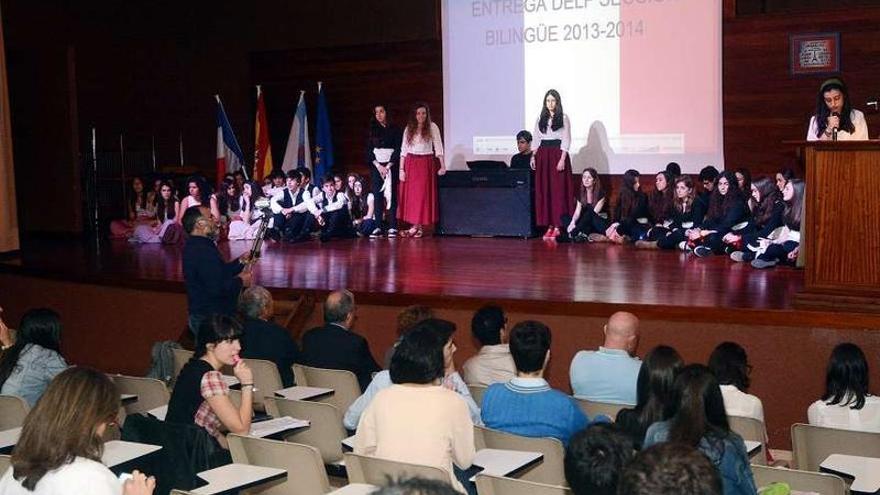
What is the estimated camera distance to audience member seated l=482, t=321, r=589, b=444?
3.57 m

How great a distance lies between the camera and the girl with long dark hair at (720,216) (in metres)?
8.62

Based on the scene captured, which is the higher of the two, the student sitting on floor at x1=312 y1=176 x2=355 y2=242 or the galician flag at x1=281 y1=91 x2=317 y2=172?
the galician flag at x1=281 y1=91 x2=317 y2=172

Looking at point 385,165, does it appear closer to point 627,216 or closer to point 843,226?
point 627,216

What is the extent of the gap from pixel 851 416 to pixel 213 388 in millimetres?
2346

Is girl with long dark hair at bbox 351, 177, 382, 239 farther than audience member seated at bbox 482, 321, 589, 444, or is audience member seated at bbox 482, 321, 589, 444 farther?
girl with long dark hair at bbox 351, 177, 382, 239

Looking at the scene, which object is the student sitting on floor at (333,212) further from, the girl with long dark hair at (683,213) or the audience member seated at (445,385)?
the audience member seated at (445,385)

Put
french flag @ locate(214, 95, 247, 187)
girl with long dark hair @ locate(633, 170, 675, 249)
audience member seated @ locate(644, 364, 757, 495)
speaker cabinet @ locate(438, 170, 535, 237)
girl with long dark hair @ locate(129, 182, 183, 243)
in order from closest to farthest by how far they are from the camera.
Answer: audience member seated @ locate(644, 364, 757, 495), girl with long dark hair @ locate(633, 170, 675, 249), speaker cabinet @ locate(438, 170, 535, 237), girl with long dark hair @ locate(129, 182, 183, 243), french flag @ locate(214, 95, 247, 187)

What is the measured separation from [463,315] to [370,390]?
2433 mm

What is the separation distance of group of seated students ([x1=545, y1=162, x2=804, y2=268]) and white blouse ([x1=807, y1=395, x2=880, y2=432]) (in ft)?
12.2

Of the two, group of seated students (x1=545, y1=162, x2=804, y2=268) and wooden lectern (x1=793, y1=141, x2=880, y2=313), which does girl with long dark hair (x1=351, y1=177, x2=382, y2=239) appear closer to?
group of seated students (x1=545, y1=162, x2=804, y2=268)

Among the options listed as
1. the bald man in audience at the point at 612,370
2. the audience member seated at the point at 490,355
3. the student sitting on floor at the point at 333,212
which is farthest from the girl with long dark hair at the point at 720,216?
the bald man in audience at the point at 612,370

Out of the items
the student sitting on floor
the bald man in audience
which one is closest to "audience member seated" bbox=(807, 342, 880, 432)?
the bald man in audience

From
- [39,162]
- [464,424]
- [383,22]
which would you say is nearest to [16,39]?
[39,162]

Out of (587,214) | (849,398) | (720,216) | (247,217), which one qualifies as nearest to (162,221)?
(247,217)
